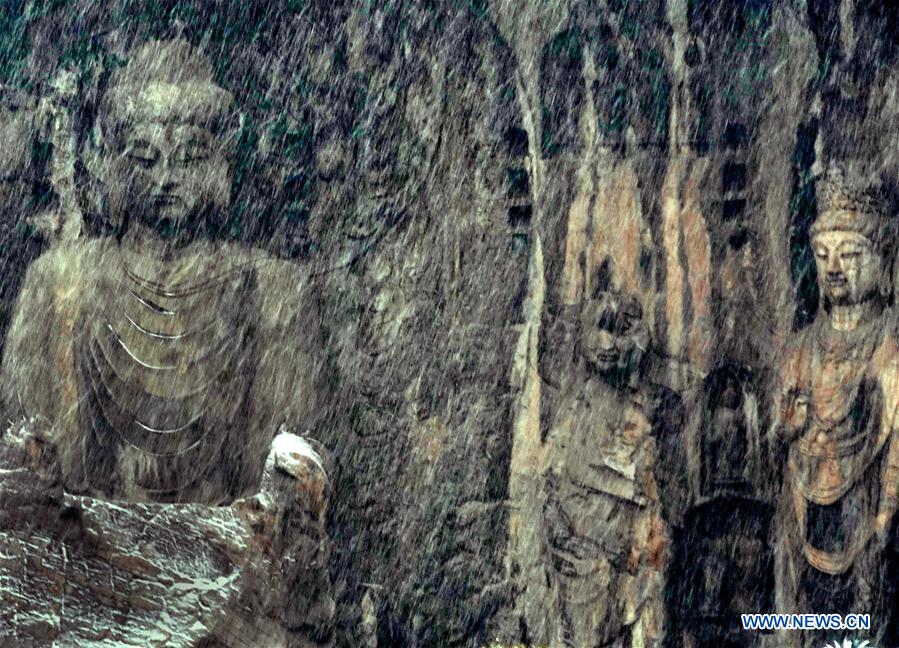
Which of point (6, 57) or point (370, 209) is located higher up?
point (6, 57)

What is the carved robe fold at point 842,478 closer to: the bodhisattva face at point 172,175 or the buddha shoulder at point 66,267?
the bodhisattva face at point 172,175

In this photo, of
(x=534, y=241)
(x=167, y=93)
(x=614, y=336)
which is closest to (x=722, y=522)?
(x=614, y=336)

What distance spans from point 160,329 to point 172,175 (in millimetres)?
722

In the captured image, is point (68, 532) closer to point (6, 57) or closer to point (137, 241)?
point (137, 241)

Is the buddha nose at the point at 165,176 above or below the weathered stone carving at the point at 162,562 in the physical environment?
above

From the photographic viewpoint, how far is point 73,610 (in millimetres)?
6617

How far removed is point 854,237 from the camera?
7.07 meters

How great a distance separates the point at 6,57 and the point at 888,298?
4.36 meters

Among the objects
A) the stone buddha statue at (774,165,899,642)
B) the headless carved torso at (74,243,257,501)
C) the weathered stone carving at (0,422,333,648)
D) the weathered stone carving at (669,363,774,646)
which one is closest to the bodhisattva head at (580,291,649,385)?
the weathered stone carving at (669,363,774,646)

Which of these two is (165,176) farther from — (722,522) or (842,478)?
(842,478)

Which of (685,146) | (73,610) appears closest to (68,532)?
(73,610)

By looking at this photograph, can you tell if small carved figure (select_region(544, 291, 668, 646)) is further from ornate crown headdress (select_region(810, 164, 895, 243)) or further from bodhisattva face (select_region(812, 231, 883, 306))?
ornate crown headdress (select_region(810, 164, 895, 243))

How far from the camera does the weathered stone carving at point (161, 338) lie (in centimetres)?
684

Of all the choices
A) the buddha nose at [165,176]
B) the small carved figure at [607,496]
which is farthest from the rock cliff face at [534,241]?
the buddha nose at [165,176]
